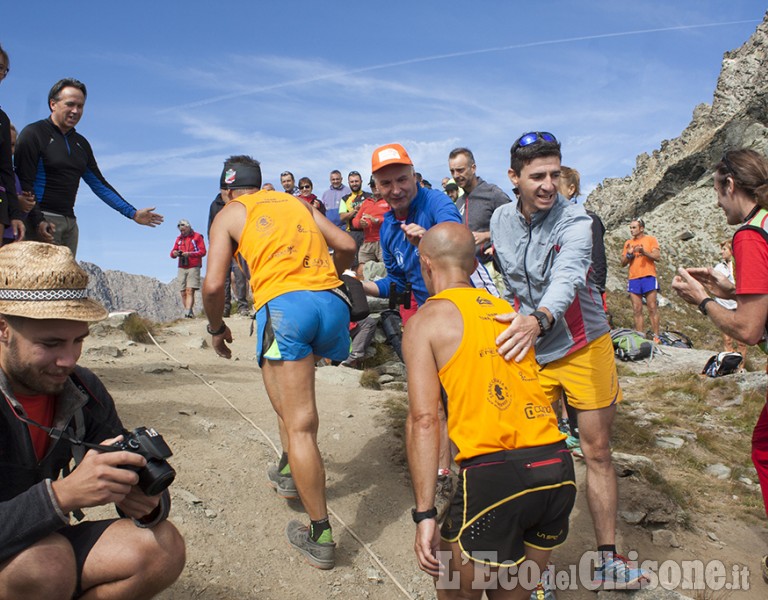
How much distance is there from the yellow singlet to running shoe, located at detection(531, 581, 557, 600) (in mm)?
1699

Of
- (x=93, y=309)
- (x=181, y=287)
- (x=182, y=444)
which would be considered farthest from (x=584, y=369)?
(x=181, y=287)

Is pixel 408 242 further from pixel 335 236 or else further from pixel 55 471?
pixel 55 471

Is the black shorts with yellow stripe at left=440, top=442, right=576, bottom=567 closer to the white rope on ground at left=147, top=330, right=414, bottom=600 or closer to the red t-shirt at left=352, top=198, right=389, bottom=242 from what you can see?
the white rope on ground at left=147, top=330, right=414, bottom=600

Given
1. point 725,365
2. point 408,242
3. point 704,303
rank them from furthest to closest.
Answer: point 725,365 → point 408,242 → point 704,303

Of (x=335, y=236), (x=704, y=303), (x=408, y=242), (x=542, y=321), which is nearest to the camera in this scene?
Result: (x=542, y=321)

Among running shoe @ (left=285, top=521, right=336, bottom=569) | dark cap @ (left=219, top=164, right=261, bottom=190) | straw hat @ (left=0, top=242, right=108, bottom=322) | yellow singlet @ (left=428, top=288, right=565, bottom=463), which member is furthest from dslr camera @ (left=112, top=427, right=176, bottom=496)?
dark cap @ (left=219, top=164, right=261, bottom=190)

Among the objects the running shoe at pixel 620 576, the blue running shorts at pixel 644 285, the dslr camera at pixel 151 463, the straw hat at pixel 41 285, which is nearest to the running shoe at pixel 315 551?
the running shoe at pixel 620 576

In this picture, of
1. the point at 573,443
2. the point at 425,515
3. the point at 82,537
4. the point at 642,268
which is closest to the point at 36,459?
the point at 82,537

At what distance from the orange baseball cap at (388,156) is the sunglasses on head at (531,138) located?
3.11 ft

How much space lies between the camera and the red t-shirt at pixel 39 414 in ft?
8.45

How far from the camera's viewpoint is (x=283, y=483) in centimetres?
488

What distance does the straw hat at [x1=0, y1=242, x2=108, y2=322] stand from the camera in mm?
2408

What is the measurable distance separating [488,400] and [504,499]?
42 cm

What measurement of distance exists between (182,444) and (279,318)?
6.99ft
